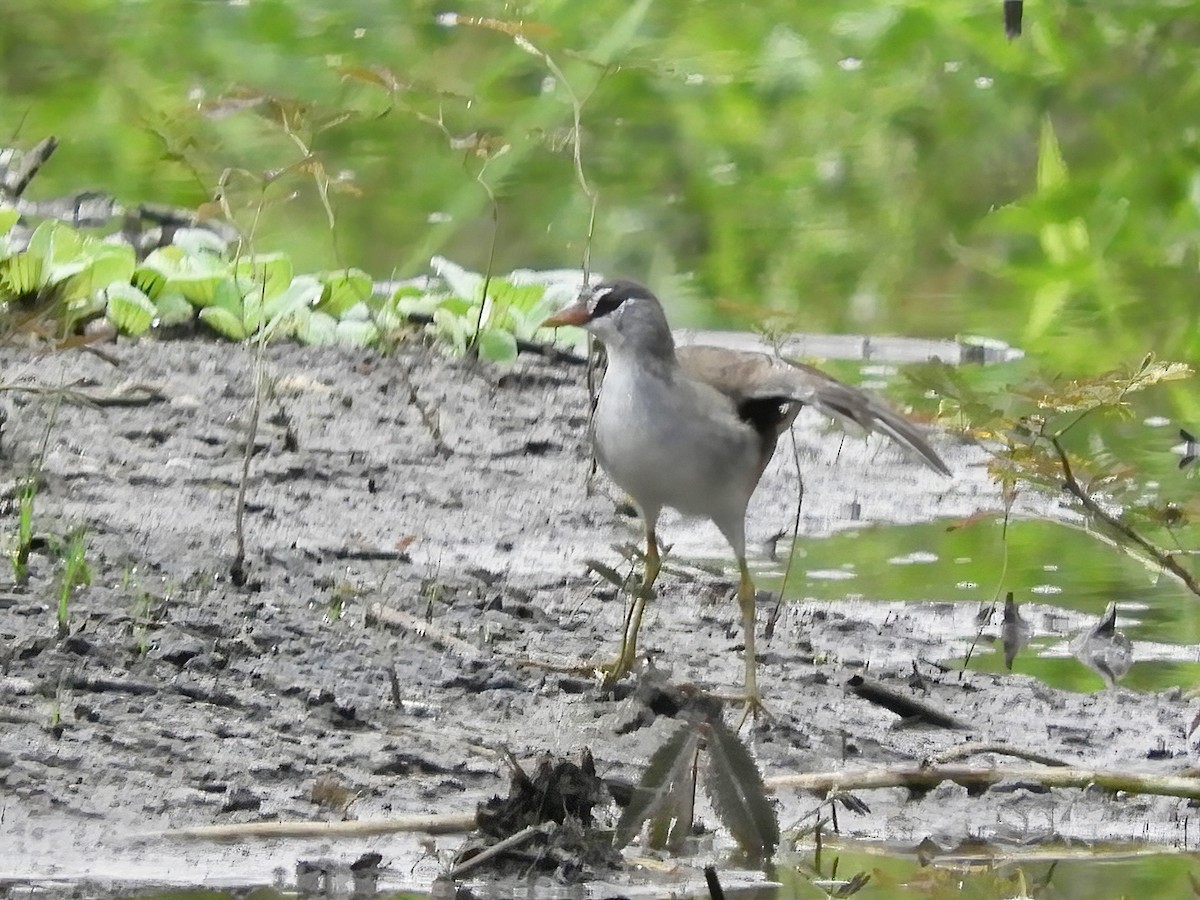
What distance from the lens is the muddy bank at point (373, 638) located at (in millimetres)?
3963

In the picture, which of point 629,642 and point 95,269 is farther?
point 95,269

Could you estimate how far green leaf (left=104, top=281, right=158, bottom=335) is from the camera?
736 centimetres

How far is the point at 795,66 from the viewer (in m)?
12.3

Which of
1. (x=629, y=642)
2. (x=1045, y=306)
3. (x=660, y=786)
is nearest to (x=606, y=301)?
(x=629, y=642)

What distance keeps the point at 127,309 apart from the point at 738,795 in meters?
4.23

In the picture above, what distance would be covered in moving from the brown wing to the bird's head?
0.12 m

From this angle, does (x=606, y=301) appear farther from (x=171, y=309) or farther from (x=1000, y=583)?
(x=171, y=309)

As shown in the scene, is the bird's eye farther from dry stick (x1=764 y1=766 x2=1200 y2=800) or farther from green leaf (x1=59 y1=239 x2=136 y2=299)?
green leaf (x1=59 y1=239 x2=136 y2=299)

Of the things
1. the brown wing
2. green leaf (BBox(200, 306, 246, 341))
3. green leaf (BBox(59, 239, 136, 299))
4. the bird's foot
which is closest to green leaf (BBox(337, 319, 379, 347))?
green leaf (BBox(200, 306, 246, 341))

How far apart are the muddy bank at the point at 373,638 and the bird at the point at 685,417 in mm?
288

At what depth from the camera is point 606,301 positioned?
525 centimetres

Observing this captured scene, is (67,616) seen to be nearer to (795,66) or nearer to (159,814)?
(159,814)

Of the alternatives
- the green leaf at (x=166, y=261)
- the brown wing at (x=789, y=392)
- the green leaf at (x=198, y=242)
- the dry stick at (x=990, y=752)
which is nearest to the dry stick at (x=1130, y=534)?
the brown wing at (x=789, y=392)

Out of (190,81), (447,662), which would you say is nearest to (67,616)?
(447,662)
